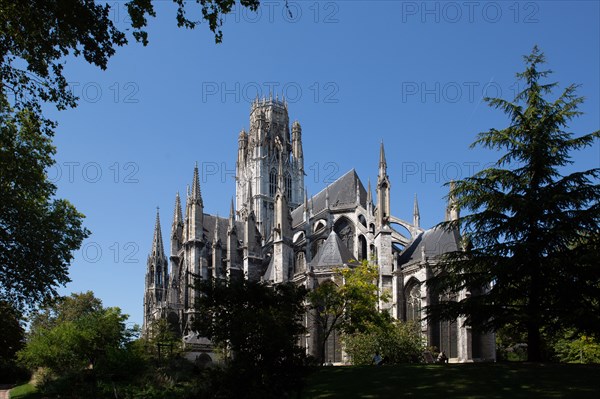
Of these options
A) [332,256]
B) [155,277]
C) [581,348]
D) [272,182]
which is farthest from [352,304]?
[272,182]

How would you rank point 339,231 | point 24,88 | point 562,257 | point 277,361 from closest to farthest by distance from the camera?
point 277,361 → point 24,88 → point 562,257 → point 339,231

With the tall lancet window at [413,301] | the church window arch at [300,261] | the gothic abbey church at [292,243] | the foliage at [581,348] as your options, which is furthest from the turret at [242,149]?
the foliage at [581,348]

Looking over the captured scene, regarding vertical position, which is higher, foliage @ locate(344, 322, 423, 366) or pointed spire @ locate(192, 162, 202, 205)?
pointed spire @ locate(192, 162, 202, 205)

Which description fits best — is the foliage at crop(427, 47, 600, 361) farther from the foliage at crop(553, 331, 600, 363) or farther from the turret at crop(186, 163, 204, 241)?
the turret at crop(186, 163, 204, 241)

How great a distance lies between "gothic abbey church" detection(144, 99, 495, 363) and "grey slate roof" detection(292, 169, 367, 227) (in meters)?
0.14

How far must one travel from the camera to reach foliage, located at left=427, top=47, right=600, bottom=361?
19031 mm

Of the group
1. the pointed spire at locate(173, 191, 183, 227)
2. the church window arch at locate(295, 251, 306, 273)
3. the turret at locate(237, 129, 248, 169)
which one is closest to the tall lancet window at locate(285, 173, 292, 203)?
the turret at locate(237, 129, 248, 169)

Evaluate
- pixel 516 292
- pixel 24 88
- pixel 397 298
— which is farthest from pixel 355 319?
pixel 24 88

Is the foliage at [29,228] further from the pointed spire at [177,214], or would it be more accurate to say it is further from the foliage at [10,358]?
the pointed spire at [177,214]

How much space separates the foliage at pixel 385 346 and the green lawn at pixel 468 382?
1099cm

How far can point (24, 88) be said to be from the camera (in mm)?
15891

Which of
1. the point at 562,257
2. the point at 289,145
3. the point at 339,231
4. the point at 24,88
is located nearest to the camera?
the point at 24,88

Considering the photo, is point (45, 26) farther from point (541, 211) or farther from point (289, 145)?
point (289, 145)

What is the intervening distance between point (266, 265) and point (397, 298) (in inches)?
698
